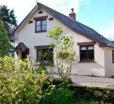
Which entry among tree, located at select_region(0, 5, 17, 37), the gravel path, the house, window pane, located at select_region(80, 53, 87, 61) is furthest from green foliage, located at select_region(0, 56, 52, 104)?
tree, located at select_region(0, 5, 17, 37)

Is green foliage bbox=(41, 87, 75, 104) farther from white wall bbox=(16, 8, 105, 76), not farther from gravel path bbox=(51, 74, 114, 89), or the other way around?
white wall bbox=(16, 8, 105, 76)

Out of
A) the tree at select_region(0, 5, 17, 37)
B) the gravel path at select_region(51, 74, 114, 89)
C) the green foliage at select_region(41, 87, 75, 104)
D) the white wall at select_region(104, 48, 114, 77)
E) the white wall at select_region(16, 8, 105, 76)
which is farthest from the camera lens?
the tree at select_region(0, 5, 17, 37)

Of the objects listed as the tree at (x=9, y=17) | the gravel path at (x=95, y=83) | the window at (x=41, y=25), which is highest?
the tree at (x=9, y=17)

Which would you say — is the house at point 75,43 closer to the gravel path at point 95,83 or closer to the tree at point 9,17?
the gravel path at point 95,83

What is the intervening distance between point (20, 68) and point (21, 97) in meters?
0.99

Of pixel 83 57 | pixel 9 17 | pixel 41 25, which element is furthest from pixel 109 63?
pixel 9 17

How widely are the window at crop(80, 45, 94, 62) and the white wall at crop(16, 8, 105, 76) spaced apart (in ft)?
1.25

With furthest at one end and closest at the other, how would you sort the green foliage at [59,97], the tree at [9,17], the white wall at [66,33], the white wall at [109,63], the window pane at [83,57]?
the tree at [9,17]
the window pane at [83,57]
the white wall at [109,63]
the white wall at [66,33]
the green foliage at [59,97]

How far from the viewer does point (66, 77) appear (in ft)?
52.5

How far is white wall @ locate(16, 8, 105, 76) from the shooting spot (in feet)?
94.9

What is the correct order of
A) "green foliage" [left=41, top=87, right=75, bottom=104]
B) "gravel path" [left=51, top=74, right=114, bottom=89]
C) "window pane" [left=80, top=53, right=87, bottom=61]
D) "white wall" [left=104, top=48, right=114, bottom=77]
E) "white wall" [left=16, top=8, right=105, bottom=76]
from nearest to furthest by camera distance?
"green foliage" [left=41, top=87, right=75, bottom=104]
"gravel path" [left=51, top=74, right=114, bottom=89]
"white wall" [left=16, top=8, right=105, bottom=76]
"white wall" [left=104, top=48, right=114, bottom=77]
"window pane" [left=80, top=53, right=87, bottom=61]

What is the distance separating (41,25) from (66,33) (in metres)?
3.15

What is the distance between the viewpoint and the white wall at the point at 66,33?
94.9 feet

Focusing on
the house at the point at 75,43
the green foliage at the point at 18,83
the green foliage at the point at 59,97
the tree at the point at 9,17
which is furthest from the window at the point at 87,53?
the tree at the point at 9,17
